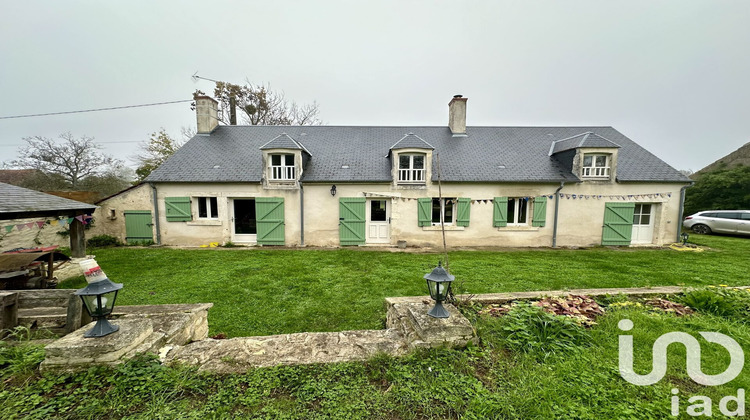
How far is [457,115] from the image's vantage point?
11727 mm

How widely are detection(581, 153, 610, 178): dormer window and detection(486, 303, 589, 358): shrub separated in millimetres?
9341

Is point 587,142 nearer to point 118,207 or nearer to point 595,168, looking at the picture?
point 595,168

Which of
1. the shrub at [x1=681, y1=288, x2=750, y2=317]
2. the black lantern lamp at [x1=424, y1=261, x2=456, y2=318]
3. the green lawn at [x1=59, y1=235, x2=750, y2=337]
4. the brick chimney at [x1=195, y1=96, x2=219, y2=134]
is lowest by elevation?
the green lawn at [x1=59, y1=235, x2=750, y2=337]

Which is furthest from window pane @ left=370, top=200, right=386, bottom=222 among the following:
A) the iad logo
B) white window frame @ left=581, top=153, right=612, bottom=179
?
the iad logo

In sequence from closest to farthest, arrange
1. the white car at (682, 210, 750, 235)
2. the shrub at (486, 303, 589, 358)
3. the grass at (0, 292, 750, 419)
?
the grass at (0, 292, 750, 419) → the shrub at (486, 303, 589, 358) → the white car at (682, 210, 750, 235)

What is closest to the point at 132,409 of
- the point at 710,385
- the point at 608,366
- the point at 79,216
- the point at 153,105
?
the point at 608,366

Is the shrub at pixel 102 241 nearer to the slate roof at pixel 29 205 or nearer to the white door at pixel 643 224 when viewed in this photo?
the slate roof at pixel 29 205

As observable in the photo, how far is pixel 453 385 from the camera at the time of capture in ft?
6.05

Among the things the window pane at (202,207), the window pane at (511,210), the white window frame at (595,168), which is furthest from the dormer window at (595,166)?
the window pane at (202,207)

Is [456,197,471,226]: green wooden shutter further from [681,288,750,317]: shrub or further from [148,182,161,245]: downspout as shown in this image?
[148,182,161,245]: downspout

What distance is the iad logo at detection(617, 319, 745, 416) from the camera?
A: 169 centimetres

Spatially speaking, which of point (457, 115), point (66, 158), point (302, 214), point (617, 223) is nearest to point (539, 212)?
point (617, 223)

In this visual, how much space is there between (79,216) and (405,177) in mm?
8664

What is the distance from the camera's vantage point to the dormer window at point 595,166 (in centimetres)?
951
